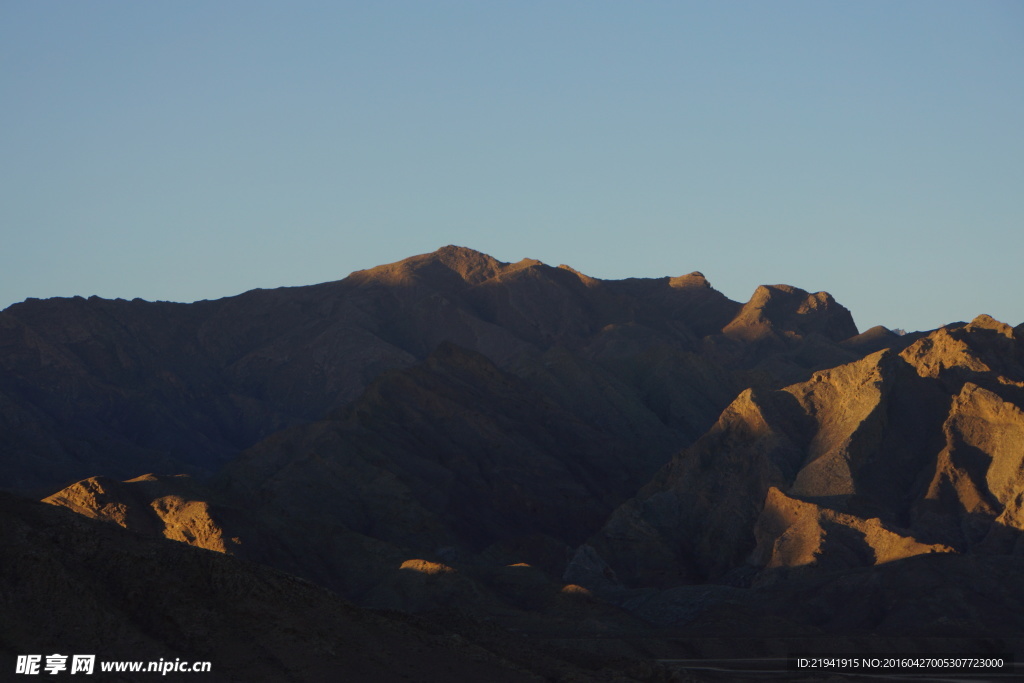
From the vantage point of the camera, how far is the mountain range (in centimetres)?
4381

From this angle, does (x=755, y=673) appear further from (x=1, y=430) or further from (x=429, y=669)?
(x=1, y=430)

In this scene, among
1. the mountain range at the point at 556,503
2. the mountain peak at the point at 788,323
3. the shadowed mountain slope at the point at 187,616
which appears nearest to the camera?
the shadowed mountain slope at the point at 187,616

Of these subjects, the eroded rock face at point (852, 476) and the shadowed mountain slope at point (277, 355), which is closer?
the eroded rock face at point (852, 476)

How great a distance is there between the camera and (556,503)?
374 feet

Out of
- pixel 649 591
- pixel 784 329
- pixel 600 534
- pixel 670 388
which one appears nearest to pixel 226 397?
pixel 670 388

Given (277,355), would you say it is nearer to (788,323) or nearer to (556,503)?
(788,323)

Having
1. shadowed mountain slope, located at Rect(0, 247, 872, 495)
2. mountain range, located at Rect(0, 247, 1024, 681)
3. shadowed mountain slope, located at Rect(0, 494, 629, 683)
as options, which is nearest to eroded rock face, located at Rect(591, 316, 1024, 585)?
mountain range, located at Rect(0, 247, 1024, 681)

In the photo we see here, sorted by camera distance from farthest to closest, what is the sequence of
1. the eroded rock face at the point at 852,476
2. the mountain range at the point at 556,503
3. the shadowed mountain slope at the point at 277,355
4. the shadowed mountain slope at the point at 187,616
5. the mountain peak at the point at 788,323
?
the mountain peak at the point at 788,323 → the shadowed mountain slope at the point at 277,355 → the eroded rock face at the point at 852,476 → the mountain range at the point at 556,503 → the shadowed mountain slope at the point at 187,616

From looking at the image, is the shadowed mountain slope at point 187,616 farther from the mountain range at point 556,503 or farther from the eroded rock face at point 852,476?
the eroded rock face at point 852,476

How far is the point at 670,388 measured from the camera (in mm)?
144500

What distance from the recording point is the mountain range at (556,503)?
43812mm

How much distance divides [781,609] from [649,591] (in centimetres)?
886

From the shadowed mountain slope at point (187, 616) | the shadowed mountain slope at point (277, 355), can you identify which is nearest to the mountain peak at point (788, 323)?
the shadowed mountain slope at point (277, 355)

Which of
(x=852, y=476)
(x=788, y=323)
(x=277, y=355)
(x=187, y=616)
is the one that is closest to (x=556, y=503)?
(x=852, y=476)
